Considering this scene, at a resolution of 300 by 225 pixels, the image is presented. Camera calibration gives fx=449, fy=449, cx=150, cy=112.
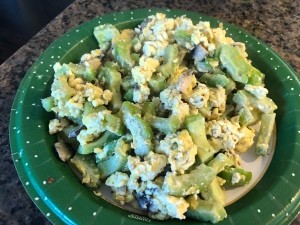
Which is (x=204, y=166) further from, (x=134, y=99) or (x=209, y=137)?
(x=134, y=99)

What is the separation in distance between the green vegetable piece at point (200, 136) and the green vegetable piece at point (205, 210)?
0.29ft

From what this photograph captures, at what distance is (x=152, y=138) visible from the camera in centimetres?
99

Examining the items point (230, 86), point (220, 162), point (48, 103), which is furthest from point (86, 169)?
point (230, 86)

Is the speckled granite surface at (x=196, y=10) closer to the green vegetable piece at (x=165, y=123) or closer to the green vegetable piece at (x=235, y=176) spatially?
the green vegetable piece at (x=165, y=123)

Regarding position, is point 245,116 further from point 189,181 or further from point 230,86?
point 189,181

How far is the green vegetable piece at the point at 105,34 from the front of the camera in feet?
4.05

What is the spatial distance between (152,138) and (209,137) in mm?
135

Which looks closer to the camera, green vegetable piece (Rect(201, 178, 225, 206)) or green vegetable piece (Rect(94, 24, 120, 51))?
green vegetable piece (Rect(201, 178, 225, 206))

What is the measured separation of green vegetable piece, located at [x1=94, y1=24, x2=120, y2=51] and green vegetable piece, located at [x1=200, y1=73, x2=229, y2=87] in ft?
0.93

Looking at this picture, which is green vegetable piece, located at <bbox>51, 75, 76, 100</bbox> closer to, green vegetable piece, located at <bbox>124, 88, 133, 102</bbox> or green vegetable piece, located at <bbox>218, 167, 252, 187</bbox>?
green vegetable piece, located at <bbox>124, 88, 133, 102</bbox>

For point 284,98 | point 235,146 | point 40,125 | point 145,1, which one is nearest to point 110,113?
point 40,125

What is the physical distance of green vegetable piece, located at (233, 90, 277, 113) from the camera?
3.60 feet

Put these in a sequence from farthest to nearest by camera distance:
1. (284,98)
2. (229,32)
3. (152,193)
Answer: (229,32)
(284,98)
(152,193)

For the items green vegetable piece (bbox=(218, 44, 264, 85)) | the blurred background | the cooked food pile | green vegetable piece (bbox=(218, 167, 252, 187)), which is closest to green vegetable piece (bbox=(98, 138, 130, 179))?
the cooked food pile
